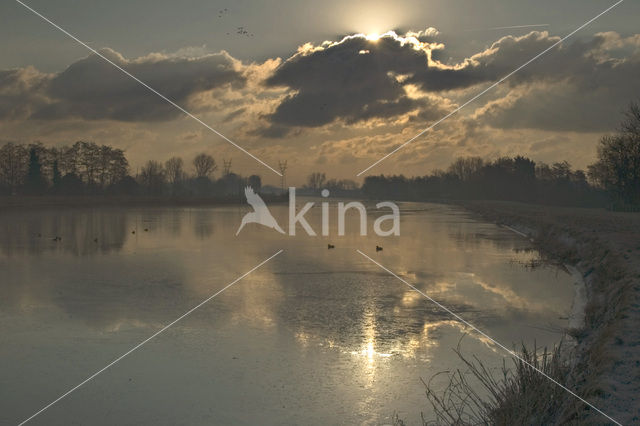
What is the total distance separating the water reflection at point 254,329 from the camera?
7543mm

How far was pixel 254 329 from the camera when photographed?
11195mm

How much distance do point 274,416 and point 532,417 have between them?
3.13 m

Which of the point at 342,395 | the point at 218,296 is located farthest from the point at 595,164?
A: the point at 342,395

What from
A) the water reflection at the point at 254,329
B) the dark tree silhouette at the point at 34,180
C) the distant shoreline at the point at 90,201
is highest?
the dark tree silhouette at the point at 34,180

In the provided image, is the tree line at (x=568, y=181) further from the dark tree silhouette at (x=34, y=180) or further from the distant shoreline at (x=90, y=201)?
the dark tree silhouette at (x=34, y=180)

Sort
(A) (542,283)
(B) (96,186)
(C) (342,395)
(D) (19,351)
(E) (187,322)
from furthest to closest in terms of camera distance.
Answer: (B) (96,186) < (A) (542,283) < (E) (187,322) < (D) (19,351) < (C) (342,395)

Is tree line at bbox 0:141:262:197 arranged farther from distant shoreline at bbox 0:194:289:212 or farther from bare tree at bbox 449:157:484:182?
bare tree at bbox 449:157:484:182

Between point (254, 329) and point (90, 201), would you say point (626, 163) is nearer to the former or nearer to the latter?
point (254, 329)

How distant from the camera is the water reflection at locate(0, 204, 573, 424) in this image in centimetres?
754

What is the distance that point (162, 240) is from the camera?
30031 mm

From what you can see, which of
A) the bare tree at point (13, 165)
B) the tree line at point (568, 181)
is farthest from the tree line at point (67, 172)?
the tree line at point (568, 181)

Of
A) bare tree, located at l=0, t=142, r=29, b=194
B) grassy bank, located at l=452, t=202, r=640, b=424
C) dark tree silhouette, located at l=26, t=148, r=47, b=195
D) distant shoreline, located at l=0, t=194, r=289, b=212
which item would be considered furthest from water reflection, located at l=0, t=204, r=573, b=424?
bare tree, located at l=0, t=142, r=29, b=194

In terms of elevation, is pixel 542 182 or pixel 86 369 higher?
pixel 542 182

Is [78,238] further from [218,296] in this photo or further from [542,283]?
[542,283]
